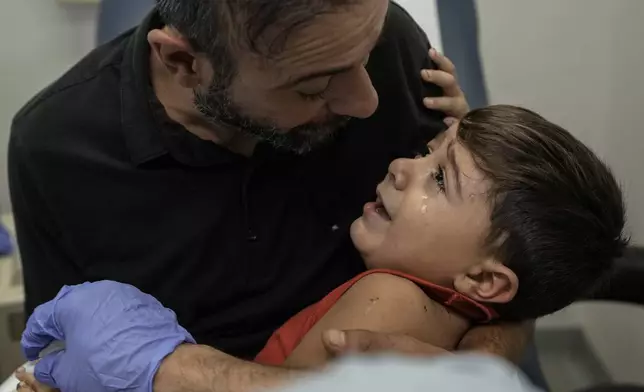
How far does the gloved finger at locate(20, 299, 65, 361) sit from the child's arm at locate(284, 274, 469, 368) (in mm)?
318

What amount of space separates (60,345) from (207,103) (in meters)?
0.41

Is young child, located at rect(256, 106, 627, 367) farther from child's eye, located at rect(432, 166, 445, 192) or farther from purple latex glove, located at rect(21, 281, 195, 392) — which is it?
purple latex glove, located at rect(21, 281, 195, 392)

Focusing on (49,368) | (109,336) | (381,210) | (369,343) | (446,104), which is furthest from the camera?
(446,104)

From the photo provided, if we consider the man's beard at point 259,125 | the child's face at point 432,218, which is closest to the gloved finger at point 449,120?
the child's face at point 432,218

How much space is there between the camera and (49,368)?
1.03 m

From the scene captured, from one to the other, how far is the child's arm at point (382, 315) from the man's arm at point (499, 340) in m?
Answer: 0.04

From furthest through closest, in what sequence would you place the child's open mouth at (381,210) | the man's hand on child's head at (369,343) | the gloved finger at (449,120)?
1. the gloved finger at (449,120)
2. the child's open mouth at (381,210)
3. the man's hand on child's head at (369,343)

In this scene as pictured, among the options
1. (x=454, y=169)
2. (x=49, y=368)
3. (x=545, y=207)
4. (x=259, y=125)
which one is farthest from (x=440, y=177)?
(x=49, y=368)

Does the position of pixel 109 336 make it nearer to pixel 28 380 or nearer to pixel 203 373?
pixel 203 373

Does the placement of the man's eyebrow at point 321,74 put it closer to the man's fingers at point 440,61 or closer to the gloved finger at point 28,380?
the man's fingers at point 440,61

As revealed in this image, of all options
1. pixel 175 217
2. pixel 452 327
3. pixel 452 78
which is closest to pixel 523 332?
pixel 452 327

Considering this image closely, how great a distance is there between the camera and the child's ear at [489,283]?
1.01 metres

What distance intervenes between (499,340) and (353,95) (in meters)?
0.39

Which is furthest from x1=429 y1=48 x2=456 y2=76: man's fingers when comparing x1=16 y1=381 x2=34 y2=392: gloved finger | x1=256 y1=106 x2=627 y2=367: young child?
x1=16 y1=381 x2=34 y2=392: gloved finger
